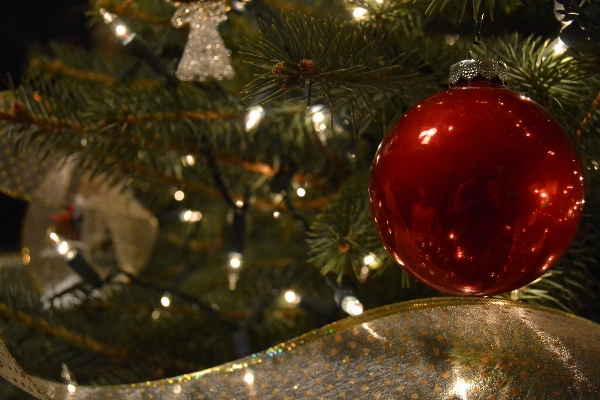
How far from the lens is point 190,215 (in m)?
0.87

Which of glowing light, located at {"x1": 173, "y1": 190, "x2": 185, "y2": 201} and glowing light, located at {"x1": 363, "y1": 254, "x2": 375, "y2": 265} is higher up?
glowing light, located at {"x1": 363, "y1": 254, "x2": 375, "y2": 265}

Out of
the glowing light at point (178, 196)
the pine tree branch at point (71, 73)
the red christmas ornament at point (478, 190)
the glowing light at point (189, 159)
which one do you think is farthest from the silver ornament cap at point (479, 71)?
the glowing light at point (178, 196)

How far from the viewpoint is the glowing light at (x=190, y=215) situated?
0.87 meters

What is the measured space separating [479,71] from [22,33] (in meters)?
0.88

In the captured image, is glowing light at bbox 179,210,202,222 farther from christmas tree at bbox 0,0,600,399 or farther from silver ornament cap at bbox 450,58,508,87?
silver ornament cap at bbox 450,58,508,87

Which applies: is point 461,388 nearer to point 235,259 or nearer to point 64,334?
point 235,259

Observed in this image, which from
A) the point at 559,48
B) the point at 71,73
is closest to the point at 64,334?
the point at 71,73

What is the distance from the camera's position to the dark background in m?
0.89

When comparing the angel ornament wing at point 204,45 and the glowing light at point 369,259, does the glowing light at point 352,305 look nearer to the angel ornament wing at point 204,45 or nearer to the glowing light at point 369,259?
the glowing light at point 369,259

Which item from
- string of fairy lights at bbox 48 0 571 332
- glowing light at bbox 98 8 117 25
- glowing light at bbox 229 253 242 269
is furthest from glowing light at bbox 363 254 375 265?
glowing light at bbox 98 8 117 25

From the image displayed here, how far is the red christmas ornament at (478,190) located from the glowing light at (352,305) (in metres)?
0.15

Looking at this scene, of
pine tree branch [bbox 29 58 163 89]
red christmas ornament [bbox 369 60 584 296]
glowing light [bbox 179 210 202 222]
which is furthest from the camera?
glowing light [bbox 179 210 202 222]

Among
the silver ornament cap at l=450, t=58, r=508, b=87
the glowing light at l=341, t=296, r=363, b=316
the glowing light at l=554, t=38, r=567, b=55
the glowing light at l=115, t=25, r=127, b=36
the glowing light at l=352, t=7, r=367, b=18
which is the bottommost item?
the glowing light at l=341, t=296, r=363, b=316

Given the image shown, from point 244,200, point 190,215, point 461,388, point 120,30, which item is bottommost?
point 190,215
